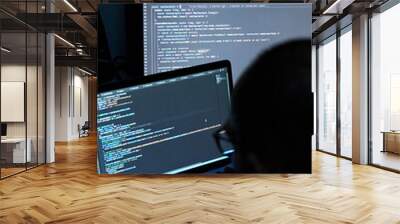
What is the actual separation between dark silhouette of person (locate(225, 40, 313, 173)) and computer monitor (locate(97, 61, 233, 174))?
0.23m

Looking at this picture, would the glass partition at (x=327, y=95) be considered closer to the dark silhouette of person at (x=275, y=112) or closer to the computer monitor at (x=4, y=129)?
the dark silhouette of person at (x=275, y=112)

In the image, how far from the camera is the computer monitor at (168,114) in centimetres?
566

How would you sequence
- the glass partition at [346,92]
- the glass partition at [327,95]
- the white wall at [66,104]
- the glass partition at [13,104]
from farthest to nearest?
1. the white wall at [66,104]
2. the glass partition at [327,95]
3. the glass partition at [346,92]
4. the glass partition at [13,104]

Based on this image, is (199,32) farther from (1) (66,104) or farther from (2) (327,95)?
(1) (66,104)

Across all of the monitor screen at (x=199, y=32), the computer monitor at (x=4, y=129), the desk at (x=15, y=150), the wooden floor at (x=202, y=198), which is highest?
the monitor screen at (x=199, y=32)

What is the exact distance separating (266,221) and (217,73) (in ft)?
8.60

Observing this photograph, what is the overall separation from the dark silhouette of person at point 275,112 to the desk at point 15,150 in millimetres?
4101

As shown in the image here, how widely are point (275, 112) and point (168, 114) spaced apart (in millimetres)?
1632

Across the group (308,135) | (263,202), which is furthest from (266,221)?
(308,135)

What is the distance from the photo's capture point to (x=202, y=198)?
472 centimetres

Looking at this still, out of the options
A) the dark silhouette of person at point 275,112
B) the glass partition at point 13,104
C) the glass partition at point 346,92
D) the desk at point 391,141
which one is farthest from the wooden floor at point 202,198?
the glass partition at point 346,92

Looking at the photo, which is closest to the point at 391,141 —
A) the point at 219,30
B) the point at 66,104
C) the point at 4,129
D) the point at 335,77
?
the point at 335,77

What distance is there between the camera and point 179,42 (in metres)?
5.73

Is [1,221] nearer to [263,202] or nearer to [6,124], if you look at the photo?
[263,202]
